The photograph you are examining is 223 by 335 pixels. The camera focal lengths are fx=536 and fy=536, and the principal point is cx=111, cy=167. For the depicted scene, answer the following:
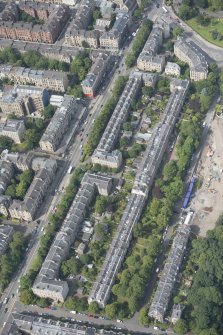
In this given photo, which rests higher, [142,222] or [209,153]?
[209,153]

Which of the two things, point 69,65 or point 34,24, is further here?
point 34,24

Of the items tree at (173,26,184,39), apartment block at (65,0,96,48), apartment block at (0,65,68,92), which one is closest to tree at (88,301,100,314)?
apartment block at (0,65,68,92)

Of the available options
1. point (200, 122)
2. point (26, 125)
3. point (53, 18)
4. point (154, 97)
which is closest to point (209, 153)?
point (200, 122)

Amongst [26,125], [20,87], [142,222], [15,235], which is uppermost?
[20,87]

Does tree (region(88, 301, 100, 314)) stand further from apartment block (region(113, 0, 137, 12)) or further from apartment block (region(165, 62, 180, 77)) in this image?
apartment block (region(113, 0, 137, 12))

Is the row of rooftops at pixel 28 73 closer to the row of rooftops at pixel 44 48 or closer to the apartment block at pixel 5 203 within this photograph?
the row of rooftops at pixel 44 48

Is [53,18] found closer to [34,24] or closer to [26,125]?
[34,24]

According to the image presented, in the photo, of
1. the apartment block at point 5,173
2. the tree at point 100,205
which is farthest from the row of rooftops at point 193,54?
the apartment block at point 5,173
